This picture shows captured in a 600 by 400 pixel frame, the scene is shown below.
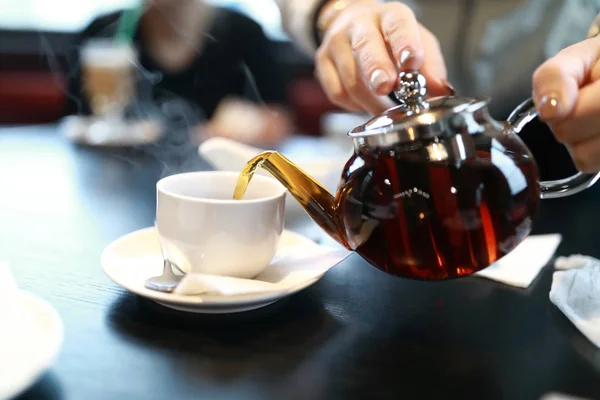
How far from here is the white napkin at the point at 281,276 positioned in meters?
0.47

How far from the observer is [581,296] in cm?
53

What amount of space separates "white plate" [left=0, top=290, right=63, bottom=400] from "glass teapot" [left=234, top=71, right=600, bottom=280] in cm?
24

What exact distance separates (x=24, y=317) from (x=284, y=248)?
0.94 ft

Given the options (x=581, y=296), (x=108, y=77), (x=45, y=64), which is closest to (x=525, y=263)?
(x=581, y=296)

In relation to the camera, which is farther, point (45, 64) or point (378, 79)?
point (45, 64)

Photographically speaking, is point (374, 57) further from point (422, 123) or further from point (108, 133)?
point (108, 133)

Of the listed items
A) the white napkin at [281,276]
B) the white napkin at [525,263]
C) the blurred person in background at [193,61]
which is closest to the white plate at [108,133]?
the blurred person in background at [193,61]

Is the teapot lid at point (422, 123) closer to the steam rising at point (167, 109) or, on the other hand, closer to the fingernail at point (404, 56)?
the fingernail at point (404, 56)

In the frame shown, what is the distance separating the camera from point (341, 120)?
5.12 ft

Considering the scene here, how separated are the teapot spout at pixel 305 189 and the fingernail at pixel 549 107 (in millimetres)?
185

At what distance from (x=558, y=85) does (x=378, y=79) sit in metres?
0.18

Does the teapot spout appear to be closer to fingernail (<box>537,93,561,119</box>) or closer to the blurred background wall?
fingernail (<box>537,93,561,119</box>)

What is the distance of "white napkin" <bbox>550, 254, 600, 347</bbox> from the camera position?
484 millimetres

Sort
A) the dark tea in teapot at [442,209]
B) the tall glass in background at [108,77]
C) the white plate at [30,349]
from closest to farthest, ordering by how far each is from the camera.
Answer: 1. the white plate at [30,349]
2. the dark tea in teapot at [442,209]
3. the tall glass in background at [108,77]
